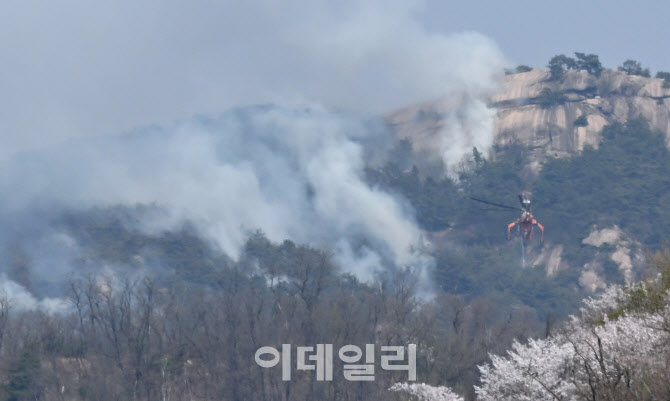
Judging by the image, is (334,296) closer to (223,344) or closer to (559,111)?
(223,344)

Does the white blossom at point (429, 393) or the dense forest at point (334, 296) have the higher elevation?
the dense forest at point (334, 296)

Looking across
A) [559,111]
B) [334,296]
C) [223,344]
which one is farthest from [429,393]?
[559,111]

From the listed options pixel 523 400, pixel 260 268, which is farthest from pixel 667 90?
Result: pixel 523 400

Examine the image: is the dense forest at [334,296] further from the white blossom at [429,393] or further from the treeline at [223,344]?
the white blossom at [429,393]

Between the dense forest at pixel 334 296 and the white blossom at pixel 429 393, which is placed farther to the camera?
the dense forest at pixel 334 296

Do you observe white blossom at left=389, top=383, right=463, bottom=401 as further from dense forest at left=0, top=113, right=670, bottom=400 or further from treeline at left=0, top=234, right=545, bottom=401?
treeline at left=0, top=234, right=545, bottom=401

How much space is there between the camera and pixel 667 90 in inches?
6609

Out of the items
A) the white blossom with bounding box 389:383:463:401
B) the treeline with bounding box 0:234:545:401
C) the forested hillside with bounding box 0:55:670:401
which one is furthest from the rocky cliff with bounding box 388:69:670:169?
the white blossom with bounding box 389:383:463:401

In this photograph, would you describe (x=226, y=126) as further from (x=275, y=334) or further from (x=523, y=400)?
(x=523, y=400)

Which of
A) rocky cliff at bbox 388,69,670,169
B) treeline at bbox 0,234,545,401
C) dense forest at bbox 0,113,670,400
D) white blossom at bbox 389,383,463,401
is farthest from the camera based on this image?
rocky cliff at bbox 388,69,670,169

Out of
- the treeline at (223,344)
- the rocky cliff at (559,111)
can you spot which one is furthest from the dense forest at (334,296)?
the rocky cliff at (559,111)

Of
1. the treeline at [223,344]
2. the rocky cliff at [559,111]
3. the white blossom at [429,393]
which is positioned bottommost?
the white blossom at [429,393]

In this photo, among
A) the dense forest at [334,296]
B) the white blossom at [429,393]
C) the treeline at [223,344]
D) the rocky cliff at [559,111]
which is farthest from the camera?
the rocky cliff at [559,111]

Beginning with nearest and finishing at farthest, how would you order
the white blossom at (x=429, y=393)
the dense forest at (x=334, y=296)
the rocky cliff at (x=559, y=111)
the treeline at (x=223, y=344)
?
the white blossom at (x=429, y=393), the treeline at (x=223, y=344), the dense forest at (x=334, y=296), the rocky cliff at (x=559, y=111)
